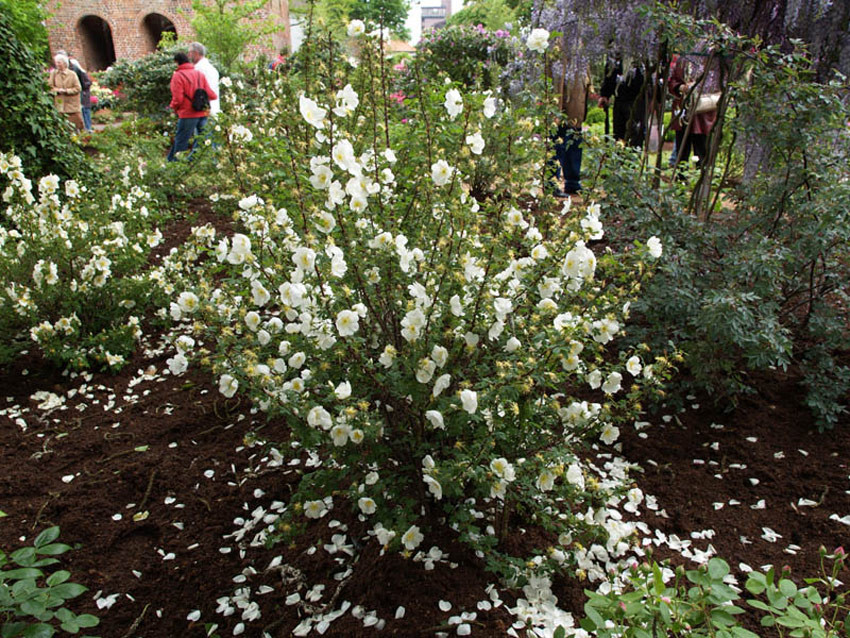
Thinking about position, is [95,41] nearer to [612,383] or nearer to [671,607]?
[612,383]

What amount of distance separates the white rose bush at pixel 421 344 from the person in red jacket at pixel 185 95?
6.61m

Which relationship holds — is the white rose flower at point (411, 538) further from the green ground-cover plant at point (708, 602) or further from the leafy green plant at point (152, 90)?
the leafy green plant at point (152, 90)

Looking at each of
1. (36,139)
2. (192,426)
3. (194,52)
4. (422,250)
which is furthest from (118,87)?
(422,250)

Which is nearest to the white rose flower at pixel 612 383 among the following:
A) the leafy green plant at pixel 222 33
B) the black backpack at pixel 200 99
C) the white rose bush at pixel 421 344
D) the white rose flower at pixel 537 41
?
the white rose bush at pixel 421 344

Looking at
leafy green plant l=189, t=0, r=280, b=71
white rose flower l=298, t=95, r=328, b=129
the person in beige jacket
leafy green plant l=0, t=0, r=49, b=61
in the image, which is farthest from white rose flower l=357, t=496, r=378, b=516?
leafy green plant l=189, t=0, r=280, b=71

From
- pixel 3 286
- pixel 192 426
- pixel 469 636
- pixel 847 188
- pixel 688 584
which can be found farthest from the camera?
pixel 3 286

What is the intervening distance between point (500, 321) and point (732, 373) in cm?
166

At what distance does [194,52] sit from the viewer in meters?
8.23

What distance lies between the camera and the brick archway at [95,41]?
28453 mm

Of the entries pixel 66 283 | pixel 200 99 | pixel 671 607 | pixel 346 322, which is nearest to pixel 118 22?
pixel 200 99

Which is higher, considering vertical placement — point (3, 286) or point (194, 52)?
point (194, 52)

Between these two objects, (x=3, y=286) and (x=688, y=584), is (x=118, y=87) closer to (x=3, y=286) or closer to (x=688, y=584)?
(x=3, y=286)

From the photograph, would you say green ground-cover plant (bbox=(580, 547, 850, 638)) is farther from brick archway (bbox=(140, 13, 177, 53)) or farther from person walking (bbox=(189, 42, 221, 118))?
brick archway (bbox=(140, 13, 177, 53))

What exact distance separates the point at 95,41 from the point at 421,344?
35378 millimetres
